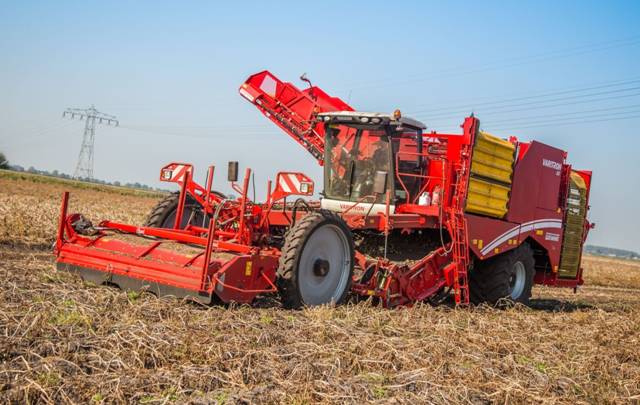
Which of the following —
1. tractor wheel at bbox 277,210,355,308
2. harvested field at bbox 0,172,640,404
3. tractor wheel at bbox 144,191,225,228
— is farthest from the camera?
tractor wheel at bbox 144,191,225,228

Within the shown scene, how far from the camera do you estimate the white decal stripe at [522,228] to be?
9.40m

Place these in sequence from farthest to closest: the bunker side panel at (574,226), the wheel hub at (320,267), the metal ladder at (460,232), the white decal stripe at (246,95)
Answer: the white decal stripe at (246,95) < the bunker side panel at (574,226) < the metal ladder at (460,232) < the wheel hub at (320,267)

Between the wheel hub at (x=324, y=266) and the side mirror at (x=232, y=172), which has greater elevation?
the side mirror at (x=232, y=172)

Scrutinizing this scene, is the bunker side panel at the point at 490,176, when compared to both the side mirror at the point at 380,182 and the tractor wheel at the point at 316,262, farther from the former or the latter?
the tractor wheel at the point at 316,262

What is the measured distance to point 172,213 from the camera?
8570 mm

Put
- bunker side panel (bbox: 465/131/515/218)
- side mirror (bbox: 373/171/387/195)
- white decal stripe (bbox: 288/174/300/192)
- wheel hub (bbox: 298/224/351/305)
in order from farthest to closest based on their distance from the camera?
bunker side panel (bbox: 465/131/515/218) < side mirror (bbox: 373/171/387/195) < white decal stripe (bbox: 288/174/300/192) < wheel hub (bbox: 298/224/351/305)

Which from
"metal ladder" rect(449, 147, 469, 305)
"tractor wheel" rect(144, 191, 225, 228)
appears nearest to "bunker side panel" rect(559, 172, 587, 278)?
"metal ladder" rect(449, 147, 469, 305)

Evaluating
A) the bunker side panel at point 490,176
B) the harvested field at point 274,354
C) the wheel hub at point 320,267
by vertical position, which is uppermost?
the bunker side panel at point 490,176

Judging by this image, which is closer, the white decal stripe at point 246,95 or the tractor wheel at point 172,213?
the tractor wheel at point 172,213

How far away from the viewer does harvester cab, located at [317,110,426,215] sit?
28.2 ft

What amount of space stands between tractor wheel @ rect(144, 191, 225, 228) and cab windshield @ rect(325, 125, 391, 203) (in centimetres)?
151

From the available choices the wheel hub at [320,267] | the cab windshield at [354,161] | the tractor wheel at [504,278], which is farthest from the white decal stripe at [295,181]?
the tractor wheel at [504,278]

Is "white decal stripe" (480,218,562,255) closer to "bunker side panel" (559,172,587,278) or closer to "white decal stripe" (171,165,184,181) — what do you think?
"bunker side panel" (559,172,587,278)

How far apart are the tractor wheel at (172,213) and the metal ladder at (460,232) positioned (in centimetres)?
298
